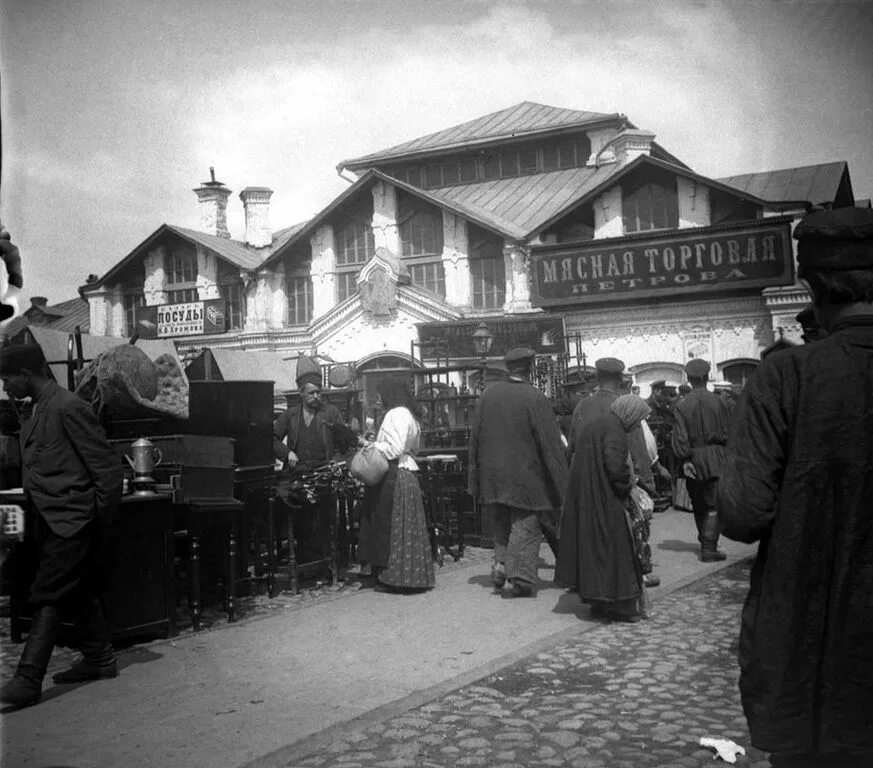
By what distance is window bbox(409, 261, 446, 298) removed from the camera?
25281 millimetres

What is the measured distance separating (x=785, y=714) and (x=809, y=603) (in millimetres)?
315

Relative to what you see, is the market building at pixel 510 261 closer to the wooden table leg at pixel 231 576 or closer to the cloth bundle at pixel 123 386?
the cloth bundle at pixel 123 386

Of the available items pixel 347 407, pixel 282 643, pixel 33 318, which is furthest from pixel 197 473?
pixel 33 318

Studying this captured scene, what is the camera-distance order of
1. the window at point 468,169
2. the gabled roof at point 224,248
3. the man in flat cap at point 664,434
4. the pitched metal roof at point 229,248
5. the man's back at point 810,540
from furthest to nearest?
the window at point 468,169 → the pitched metal roof at point 229,248 → the gabled roof at point 224,248 → the man in flat cap at point 664,434 → the man's back at point 810,540

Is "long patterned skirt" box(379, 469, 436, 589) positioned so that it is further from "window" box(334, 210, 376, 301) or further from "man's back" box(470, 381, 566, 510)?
"window" box(334, 210, 376, 301)

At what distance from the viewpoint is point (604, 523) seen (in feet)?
21.8

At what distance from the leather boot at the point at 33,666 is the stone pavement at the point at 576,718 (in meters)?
1.67

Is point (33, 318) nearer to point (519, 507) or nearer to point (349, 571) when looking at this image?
point (349, 571)

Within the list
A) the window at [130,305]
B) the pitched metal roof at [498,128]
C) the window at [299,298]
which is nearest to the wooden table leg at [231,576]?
the window at [130,305]

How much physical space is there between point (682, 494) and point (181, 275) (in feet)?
57.6

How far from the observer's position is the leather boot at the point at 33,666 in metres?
4.77

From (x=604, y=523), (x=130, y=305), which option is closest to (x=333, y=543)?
(x=604, y=523)

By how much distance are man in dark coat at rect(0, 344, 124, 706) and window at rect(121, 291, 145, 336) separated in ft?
61.0

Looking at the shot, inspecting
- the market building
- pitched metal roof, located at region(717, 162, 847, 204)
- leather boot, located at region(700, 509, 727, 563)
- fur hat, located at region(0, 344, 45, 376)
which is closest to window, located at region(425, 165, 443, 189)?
the market building
